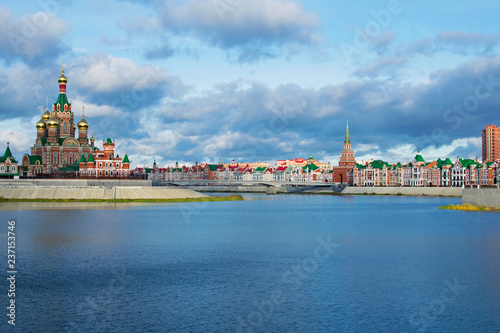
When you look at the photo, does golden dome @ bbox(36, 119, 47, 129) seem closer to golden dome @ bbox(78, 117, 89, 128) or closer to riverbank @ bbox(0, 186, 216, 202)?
→ golden dome @ bbox(78, 117, 89, 128)

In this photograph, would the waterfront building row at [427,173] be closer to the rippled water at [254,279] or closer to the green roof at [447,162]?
the green roof at [447,162]

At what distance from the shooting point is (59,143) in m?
133

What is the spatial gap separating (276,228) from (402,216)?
866 inches

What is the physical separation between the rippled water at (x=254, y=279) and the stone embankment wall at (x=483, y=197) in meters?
21.3

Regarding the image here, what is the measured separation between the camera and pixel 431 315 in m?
23.3

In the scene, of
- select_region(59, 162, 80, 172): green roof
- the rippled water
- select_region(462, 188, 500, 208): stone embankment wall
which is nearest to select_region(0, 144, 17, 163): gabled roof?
select_region(59, 162, 80, 172): green roof

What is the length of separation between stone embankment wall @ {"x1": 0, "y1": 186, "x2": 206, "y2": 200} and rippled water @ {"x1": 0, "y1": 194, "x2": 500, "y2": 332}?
37821mm

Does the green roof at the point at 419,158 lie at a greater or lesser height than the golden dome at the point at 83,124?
lesser

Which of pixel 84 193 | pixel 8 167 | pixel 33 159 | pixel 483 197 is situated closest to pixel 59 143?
pixel 33 159

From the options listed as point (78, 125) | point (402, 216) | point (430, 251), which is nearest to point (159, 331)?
point (430, 251)

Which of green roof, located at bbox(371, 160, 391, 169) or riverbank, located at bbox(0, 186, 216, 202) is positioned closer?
riverbank, located at bbox(0, 186, 216, 202)

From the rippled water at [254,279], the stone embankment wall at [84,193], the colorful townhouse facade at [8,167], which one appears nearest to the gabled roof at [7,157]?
the colorful townhouse facade at [8,167]

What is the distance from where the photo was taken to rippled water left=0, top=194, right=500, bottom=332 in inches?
883

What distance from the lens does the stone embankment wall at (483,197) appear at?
71.8 metres
